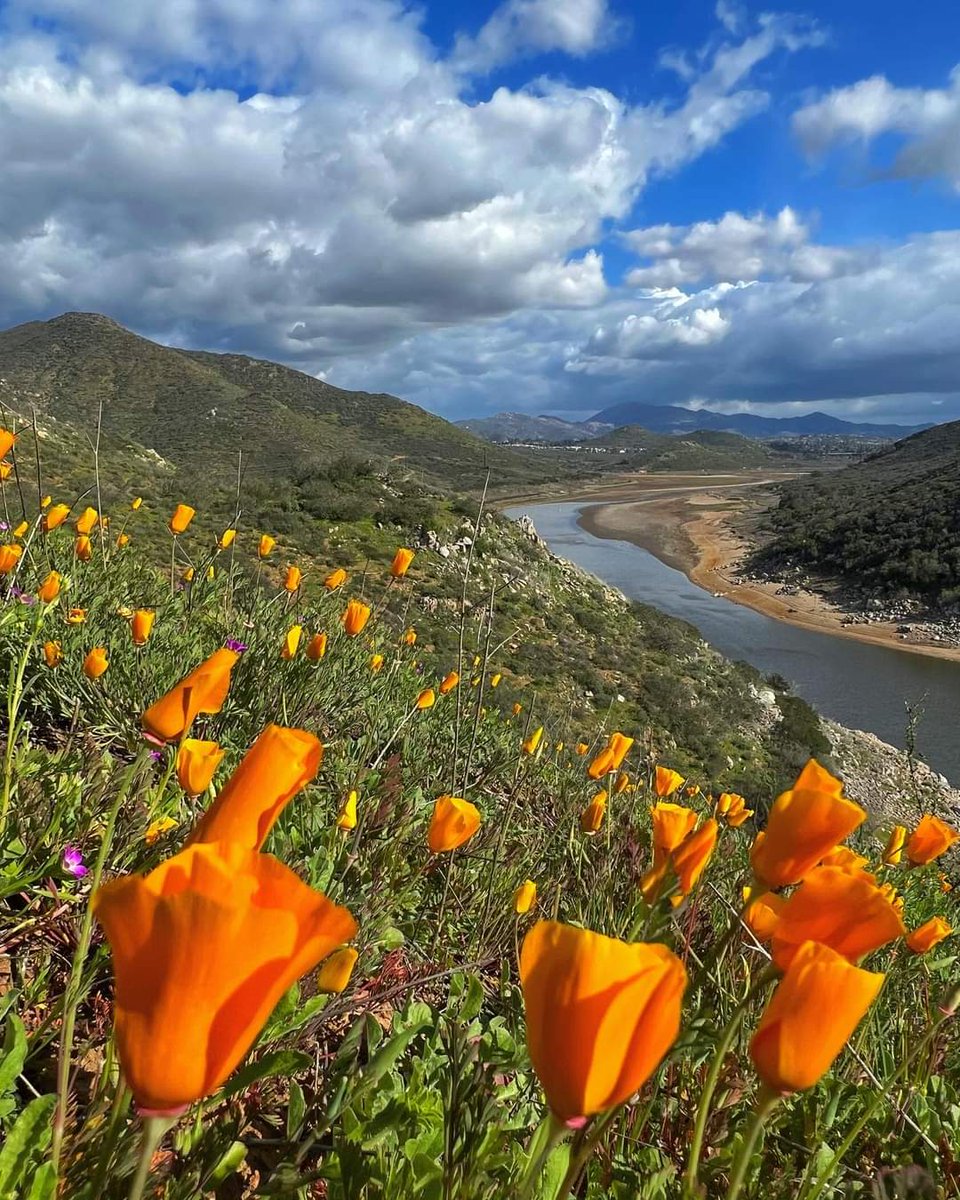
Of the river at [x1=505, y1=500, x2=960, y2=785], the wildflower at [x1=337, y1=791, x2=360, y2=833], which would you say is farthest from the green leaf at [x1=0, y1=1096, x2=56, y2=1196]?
the river at [x1=505, y1=500, x2=960, y2=785]

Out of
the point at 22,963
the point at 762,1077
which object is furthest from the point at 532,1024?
the point at 22,963

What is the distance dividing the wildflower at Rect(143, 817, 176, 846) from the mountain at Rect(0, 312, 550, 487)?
36.3 meters

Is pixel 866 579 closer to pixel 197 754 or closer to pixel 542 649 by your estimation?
pixel 542 649

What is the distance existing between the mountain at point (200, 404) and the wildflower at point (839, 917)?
122 feet

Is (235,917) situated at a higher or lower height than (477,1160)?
higher

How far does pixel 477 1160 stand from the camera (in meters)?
1.07

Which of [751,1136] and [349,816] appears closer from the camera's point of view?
[751,1136]

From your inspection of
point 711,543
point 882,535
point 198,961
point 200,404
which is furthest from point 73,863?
point 200,404

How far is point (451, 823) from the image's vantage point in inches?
59.9

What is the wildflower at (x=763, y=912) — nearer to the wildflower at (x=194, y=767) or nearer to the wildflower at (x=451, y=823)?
the wildflower at (x=451, y=823)

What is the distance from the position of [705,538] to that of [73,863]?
55408 mm

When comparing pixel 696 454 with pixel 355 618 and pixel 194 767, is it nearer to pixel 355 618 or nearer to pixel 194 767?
pixel 355 618

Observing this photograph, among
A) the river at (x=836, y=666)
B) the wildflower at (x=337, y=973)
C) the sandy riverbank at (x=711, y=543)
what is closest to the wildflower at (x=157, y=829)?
the wildflower at (x=337, y=973)

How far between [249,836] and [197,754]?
472 mm
